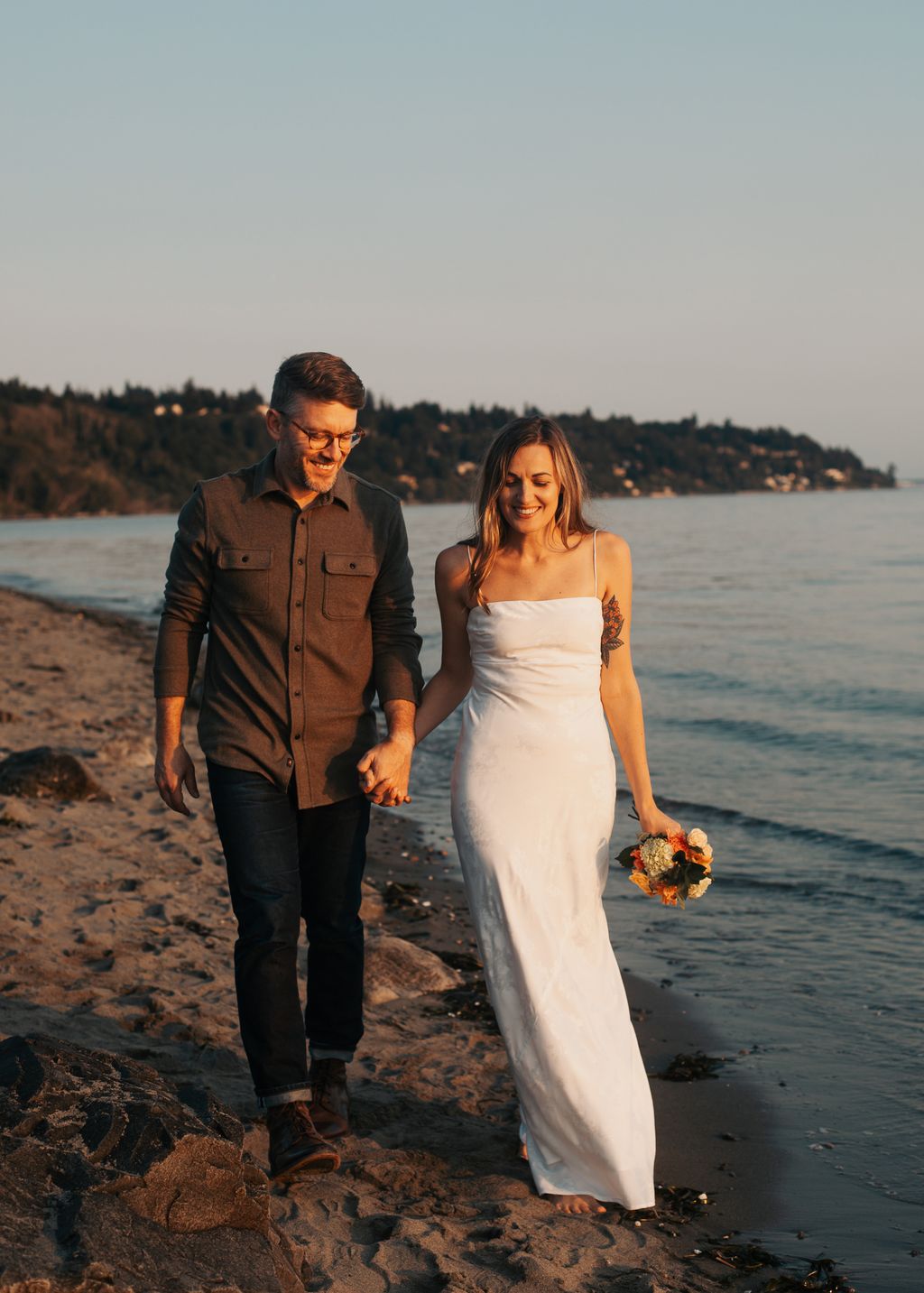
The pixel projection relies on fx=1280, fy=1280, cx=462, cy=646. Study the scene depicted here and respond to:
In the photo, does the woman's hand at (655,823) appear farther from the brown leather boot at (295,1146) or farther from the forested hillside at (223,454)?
the forested hillside at (223,454)

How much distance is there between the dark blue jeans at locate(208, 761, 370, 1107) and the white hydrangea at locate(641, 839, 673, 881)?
0.91 metres

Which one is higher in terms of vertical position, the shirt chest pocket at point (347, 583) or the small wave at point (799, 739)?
the shirt chest pocket at point (347, 583)

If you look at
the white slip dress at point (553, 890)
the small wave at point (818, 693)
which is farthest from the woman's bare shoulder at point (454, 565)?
the small wave at point (818, 693)

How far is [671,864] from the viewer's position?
404 cm

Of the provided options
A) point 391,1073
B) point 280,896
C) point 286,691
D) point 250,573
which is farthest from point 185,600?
point 391,1073

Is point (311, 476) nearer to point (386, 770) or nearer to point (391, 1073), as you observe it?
point (386, 770)

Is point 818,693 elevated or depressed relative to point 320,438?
depressed

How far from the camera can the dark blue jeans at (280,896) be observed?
3822mm

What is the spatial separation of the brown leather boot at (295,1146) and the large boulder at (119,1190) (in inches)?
23.5

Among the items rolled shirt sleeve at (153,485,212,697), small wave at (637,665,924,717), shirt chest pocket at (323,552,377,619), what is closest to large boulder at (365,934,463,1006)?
rolled shirt sleeve at (153,485,212,697)

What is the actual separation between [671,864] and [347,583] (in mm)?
1345

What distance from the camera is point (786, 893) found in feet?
27.2

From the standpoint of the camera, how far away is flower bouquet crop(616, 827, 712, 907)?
4035mm

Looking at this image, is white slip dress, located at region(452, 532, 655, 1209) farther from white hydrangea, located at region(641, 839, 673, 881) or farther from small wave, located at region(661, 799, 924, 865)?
small wave, located at region(661, 799, 924, 865)
